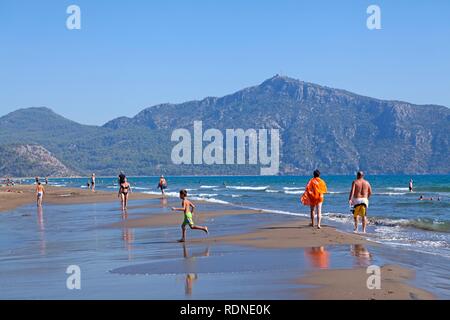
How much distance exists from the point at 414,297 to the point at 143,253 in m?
6.61

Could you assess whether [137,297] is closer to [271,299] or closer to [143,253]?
[271,299]

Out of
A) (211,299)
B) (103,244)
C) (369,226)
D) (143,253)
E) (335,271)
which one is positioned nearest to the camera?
(211,299)

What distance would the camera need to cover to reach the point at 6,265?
39.9 ft

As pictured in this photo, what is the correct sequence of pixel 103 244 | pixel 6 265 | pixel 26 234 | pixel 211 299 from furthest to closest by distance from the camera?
pixel 26 234
pixel 103 244
pixel 6 265
pixel 211 299

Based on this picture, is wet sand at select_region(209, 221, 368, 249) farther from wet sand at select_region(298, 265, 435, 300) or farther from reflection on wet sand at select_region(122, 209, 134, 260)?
wet sand at select_region(298, 265, 435, 300)

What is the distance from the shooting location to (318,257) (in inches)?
477

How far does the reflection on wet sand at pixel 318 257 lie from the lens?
1102 cm

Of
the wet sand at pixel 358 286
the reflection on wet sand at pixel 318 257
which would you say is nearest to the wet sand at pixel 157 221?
the reflection on wet sand at pixel 318 257

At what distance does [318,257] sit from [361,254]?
981 millimetres

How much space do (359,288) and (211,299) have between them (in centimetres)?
201

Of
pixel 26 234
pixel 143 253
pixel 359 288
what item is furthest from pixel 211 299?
pixel 26 234

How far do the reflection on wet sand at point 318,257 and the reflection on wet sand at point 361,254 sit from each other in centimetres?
53

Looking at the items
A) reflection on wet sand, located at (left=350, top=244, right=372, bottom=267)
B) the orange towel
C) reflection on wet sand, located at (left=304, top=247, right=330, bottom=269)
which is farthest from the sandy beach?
the orange towel
